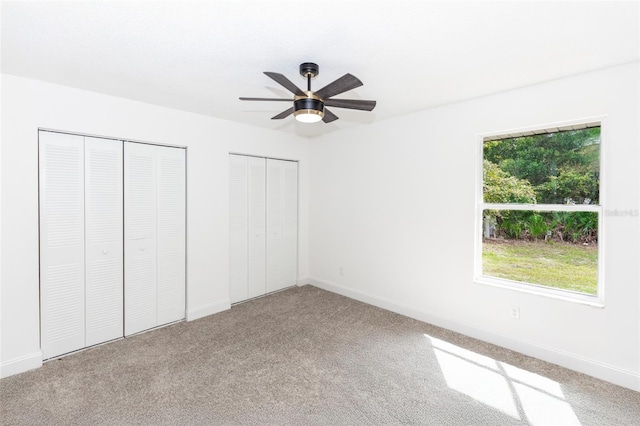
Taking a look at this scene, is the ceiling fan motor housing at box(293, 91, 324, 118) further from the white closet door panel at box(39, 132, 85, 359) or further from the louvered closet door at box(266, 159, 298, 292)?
the louvered closet door at box(266, 159, 298, 292)

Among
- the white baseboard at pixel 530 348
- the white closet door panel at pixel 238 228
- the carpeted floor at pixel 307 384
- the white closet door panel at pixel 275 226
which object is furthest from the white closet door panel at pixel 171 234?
the white baseboard at pixel 530 348

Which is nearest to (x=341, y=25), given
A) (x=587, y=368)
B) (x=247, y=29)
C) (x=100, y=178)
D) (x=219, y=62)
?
(x=247, y=29)

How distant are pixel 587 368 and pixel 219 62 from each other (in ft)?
12.5

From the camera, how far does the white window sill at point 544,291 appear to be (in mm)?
2537

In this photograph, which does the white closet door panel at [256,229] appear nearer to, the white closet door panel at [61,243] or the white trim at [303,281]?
the white trim at [303,281]

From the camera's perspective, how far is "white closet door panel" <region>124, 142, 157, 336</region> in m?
3.15

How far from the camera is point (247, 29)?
186 cm

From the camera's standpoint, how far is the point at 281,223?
15.3ft

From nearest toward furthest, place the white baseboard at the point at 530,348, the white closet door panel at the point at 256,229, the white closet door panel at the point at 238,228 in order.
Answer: the white baseboard at the point at 530,348, the white closet door panel at the point at 238,228, the white closet door panel at the point at 256,229

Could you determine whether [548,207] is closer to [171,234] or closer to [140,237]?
[171,234]

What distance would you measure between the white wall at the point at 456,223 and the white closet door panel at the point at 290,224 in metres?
0.29

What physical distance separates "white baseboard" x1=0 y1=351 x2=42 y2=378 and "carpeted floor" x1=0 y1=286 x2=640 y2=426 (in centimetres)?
9

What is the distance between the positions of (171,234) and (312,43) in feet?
8.59

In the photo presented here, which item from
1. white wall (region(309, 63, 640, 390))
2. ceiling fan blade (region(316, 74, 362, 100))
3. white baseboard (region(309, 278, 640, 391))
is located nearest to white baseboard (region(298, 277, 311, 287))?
white wall (region(309, 63, 640, 390))
